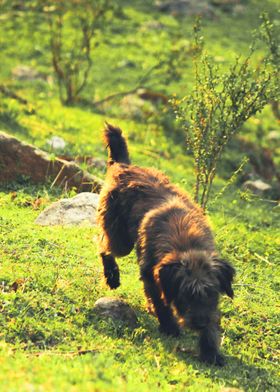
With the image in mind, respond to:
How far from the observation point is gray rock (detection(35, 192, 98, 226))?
921cm

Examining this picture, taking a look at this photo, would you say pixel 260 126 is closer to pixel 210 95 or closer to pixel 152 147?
pixel 152 147

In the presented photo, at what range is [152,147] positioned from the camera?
48.6ft

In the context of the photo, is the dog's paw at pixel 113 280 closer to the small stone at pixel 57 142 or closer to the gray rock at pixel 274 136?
the small stone at pixel 57 142

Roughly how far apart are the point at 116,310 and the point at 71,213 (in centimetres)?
280

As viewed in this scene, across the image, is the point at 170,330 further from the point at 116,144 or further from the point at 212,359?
the point at 116,144

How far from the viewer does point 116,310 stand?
6836 mm

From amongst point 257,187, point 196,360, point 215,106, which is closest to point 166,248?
point 196,360

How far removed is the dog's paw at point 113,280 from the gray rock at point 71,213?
184cm

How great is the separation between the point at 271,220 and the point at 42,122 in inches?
212

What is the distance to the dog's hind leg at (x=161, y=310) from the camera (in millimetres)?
6703

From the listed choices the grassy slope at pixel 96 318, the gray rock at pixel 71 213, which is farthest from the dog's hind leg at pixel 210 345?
the gray rock at pixel 71 213

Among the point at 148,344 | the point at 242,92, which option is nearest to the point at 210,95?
the point at 242,92

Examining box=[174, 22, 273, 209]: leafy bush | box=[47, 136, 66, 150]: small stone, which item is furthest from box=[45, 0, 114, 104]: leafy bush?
box=[174, 22, 273, 209]: leafy bush

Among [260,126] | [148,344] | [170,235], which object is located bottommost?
[260,126]
